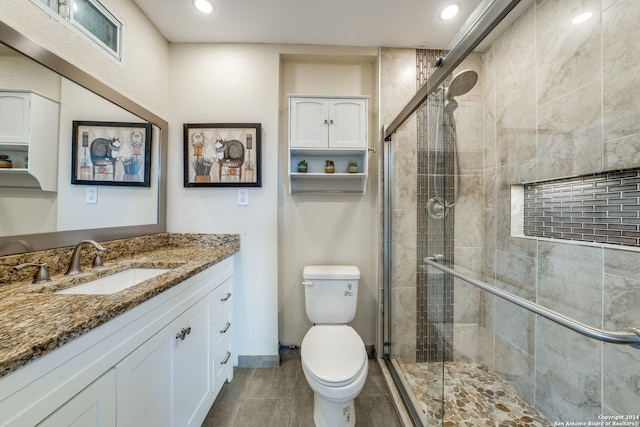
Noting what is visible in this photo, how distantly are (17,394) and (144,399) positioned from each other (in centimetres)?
45

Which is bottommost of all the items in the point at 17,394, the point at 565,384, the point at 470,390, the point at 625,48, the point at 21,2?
the point at 470,390

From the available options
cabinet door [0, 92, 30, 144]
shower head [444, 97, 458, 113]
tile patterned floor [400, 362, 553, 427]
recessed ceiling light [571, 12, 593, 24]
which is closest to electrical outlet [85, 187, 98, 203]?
cabinet door [0, 92, 30, 144]

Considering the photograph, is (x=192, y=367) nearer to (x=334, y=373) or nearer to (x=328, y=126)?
(x=334, y=373)

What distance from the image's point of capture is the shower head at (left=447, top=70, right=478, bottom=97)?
1.26m

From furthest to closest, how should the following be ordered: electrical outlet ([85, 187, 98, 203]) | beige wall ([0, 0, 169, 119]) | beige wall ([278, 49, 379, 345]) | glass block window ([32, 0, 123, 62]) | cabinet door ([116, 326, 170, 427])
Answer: beige wall ([278, 49, 379, 345]) → electrical outlet ([85, 187, 98, 203]) → glass block window ([32, 0, 123, 62]) → beige wall ([0, 0, 169, 119]) → cabinet door ([116, 326, 170, 427])

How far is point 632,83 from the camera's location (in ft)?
3.17

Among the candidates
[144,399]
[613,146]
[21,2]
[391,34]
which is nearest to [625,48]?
[613,146]

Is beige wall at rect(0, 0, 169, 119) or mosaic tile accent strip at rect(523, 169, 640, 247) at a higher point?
beige wall at rect(0, 0, 169, 119)

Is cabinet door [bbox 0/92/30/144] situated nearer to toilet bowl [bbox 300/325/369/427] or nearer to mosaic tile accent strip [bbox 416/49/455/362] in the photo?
toilet bowl [bbox 300/325/369/427]

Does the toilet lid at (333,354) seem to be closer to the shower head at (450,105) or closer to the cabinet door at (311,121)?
the cabinet door at (311,121)

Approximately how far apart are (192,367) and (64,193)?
1028 mm

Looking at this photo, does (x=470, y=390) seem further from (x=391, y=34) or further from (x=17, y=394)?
(x=391, y=34)

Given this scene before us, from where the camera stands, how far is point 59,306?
69cm

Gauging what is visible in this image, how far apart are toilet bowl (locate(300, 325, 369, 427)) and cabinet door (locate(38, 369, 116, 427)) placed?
2.56ft
